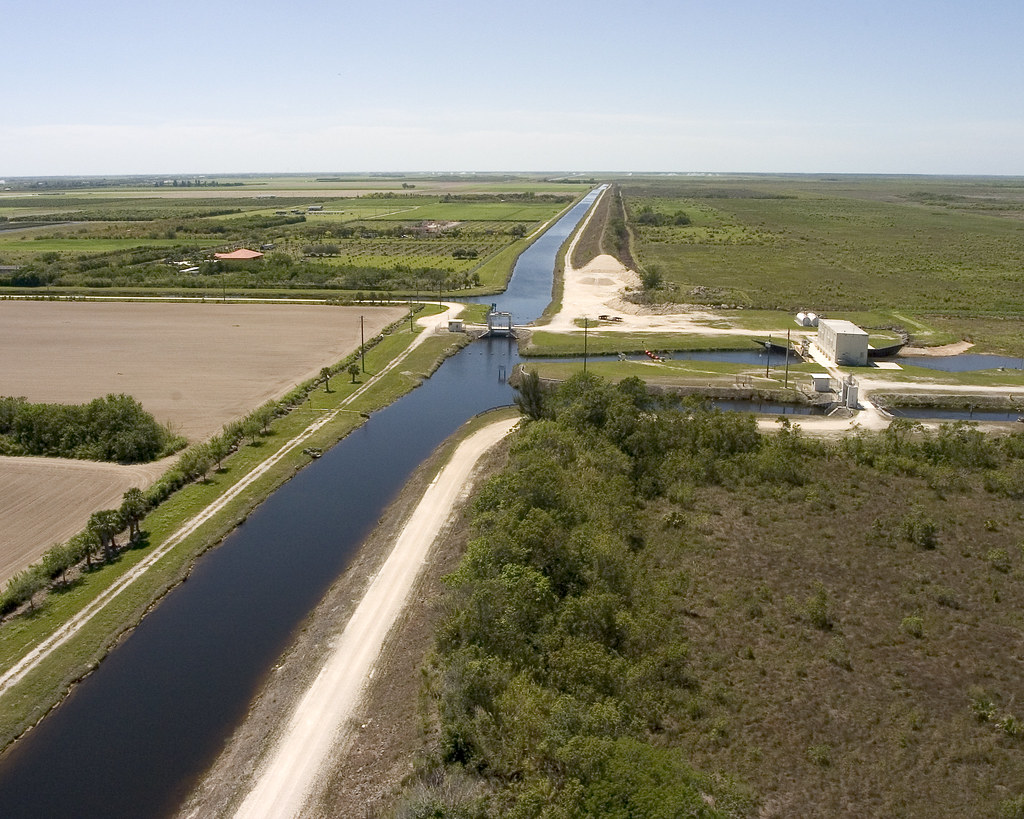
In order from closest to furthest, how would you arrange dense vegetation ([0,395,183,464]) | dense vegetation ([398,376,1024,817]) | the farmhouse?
dense vegetation ([398,376,1024,817]) → dense vegetation ([0,395,183,464]) → the farmhouse

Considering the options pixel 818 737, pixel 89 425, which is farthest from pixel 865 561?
pixel 89 425

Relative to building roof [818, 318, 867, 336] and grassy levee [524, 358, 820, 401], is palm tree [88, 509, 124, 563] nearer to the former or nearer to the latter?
grassy levee [524, 358, 820, 401]

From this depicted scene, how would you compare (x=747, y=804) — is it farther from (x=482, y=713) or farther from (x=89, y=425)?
(x=89, y=425)

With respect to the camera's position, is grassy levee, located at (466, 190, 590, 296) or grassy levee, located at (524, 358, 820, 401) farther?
grassy levee, located at (466, 190, 590, 296)

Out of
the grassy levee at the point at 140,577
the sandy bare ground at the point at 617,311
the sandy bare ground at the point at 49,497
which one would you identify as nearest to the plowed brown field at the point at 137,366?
the sandy bare ground at the point at 49,497

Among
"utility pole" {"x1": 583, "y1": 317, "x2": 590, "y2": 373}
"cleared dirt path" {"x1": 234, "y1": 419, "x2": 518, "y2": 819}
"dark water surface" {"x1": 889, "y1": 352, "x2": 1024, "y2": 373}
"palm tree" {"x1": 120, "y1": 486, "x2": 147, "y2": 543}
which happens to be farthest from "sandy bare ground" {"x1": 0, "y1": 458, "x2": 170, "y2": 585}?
"dark water surface" {"x1": 889, "y1": 352, "x2": 1024, "y2": 373}

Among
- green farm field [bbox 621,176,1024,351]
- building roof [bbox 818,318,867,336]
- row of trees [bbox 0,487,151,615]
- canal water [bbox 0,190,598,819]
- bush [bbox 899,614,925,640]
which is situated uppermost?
green farm field [bbox 621,176,1024,351]

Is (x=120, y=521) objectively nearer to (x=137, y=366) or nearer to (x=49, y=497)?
(x=49, y=497)
